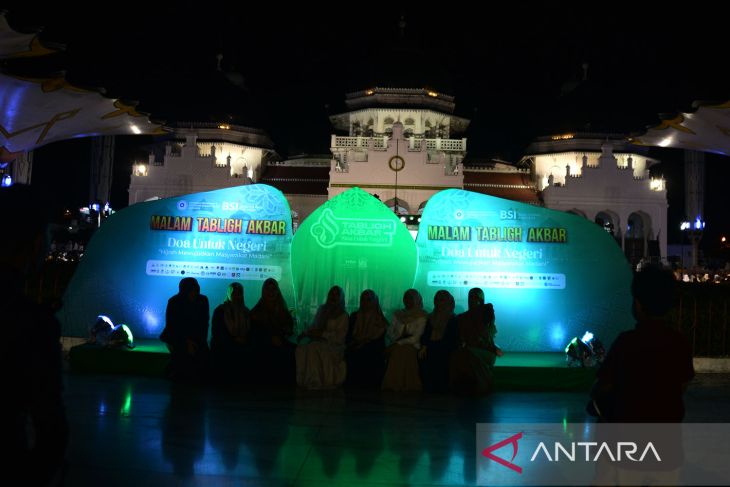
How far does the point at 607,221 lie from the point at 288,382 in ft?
86.6

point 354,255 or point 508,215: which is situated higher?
point 508,215

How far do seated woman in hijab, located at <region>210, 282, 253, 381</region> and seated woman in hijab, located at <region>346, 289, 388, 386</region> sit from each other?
1222 mm

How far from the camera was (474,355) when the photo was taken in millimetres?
6738

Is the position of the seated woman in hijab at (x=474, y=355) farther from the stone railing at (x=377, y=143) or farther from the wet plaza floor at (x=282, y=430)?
the stone railing at (x=377, y=143)

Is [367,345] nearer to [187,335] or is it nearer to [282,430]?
[187,335]

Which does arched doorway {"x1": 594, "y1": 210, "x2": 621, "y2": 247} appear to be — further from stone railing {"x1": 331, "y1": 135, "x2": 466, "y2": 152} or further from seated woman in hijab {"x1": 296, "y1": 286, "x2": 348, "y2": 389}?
seated woman in hijab {"x1": 296, "y1": 286, "x2": 348, "y2": 389}

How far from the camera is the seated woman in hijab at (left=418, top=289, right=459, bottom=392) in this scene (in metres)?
6.89

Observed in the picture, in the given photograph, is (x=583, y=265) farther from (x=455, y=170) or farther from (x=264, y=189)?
(x=455, y=170)

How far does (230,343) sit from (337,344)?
127 cm

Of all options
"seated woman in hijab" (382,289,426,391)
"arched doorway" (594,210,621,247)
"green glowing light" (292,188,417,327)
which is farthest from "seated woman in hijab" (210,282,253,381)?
"arched doorway" (594,210,621,247)

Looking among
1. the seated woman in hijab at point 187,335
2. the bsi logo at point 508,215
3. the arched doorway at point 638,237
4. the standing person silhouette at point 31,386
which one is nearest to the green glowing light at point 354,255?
the bsi logo at point 508,215

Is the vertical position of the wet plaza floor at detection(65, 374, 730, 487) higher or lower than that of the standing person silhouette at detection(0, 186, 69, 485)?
lower

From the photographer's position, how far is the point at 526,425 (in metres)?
5.16

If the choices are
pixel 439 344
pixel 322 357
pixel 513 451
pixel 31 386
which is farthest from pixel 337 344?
pixel 31 386
